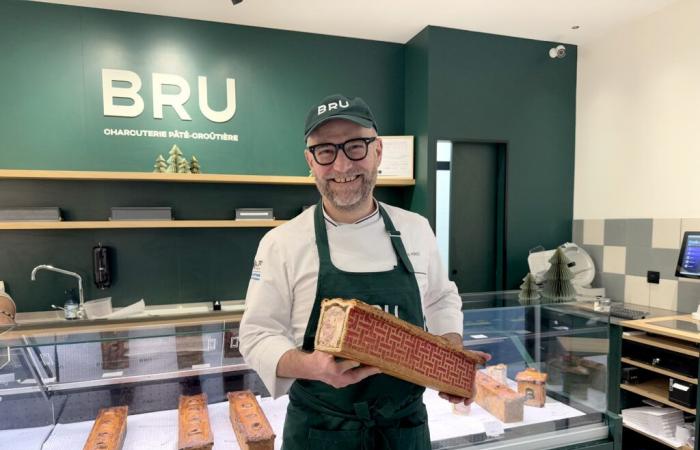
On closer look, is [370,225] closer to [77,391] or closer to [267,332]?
[267,332]

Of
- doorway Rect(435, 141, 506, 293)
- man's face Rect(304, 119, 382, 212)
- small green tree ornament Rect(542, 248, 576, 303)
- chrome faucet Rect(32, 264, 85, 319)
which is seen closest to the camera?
man's face Rect(304, 119, 382, 212)

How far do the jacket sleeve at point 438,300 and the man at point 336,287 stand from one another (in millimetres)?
112

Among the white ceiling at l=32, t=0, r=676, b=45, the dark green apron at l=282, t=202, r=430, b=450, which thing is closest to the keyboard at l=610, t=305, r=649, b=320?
the white ceiling at l=32, t=0, r=676, b=45

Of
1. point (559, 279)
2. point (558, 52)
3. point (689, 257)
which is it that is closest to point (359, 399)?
point (559, 279)

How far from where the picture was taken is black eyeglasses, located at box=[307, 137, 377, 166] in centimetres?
114

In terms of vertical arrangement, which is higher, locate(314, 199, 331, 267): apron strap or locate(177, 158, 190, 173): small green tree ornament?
locate(177, 158, 190, 173): small green tree ornament

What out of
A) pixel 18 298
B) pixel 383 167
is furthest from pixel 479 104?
pixel 18 298

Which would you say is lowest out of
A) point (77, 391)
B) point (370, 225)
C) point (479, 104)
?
point (77, 391)

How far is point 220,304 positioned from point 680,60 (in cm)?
422

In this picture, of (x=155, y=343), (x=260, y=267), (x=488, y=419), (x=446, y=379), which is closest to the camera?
(x=446, y=379)

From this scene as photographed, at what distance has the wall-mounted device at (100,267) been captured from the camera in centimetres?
342

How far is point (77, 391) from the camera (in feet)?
4.97

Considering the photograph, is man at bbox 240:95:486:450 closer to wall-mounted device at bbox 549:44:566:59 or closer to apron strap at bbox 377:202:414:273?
apron strap at bbox 377:202:414:273

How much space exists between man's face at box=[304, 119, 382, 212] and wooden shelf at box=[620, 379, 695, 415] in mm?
2793
